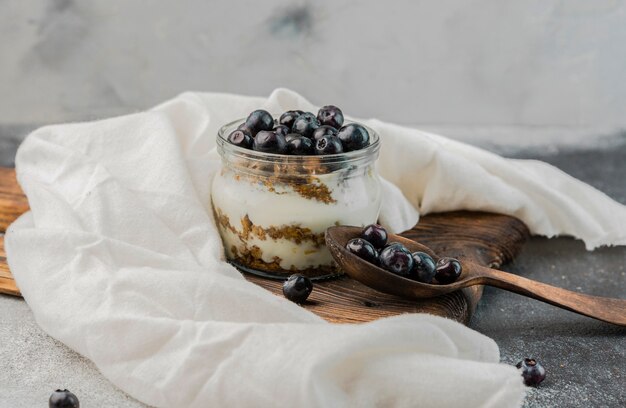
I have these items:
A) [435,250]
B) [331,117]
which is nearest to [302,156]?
[331,117]

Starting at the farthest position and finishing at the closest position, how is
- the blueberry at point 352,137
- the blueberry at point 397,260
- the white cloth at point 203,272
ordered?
1. the blueberry at point 352,137
2. the blueberry at point 397,260
3. the white cloth at point 203,272

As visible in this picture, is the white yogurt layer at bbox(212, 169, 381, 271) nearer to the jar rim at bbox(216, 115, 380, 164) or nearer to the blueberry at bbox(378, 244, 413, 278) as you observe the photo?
the jar rim at bbox(216, 115, 380, 164)

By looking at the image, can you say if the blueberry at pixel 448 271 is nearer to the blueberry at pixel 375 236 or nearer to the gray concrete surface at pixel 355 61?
the blueberry at pixel 375 236

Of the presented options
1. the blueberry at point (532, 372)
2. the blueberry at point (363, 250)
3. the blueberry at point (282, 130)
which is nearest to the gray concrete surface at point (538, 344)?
the blueberry at point (532, 372)

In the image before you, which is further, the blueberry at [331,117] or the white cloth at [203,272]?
the blueberry at [331,117]

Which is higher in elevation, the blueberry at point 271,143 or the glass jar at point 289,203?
the blueberry at point 271,143

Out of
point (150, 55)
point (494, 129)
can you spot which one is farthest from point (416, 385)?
point (150, 55)

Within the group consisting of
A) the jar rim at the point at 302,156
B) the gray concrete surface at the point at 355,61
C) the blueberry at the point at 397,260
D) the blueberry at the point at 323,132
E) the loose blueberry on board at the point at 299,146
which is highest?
the blueberry at the point at 323,132

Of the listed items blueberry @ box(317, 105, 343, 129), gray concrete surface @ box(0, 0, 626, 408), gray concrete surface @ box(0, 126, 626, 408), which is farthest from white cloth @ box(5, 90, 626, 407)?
gray concrete surface @ box(0, 0, 626, 408)
